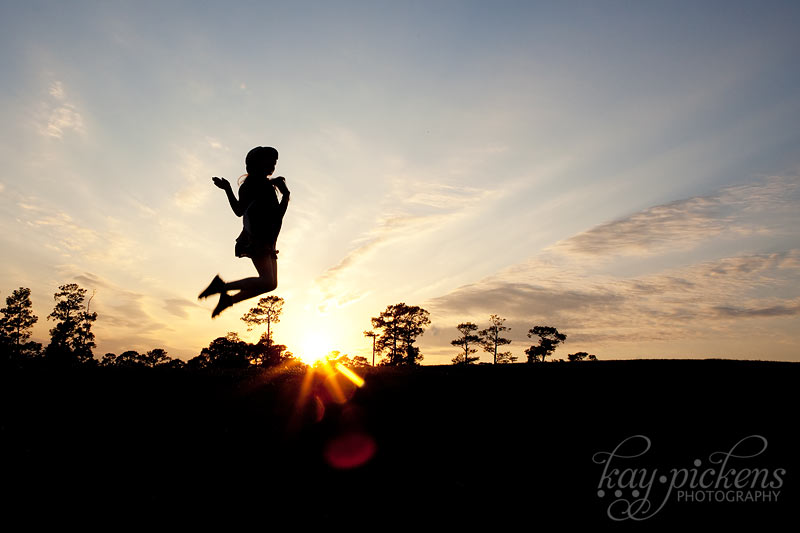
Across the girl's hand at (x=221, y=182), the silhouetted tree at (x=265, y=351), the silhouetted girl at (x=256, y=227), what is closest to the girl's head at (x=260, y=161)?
the silhouetted girl at (x=256, y=227)

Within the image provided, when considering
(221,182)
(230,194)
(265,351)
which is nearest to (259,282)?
(230,194)

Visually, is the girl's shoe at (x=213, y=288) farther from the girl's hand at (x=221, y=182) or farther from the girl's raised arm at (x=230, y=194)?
the girl's hand at (x=221, y=182)

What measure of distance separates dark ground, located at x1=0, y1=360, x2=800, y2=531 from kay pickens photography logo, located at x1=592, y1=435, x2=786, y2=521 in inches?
3.1

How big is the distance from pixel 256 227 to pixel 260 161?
4.06ft

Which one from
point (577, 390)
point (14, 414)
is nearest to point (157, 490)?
point (14, 414)

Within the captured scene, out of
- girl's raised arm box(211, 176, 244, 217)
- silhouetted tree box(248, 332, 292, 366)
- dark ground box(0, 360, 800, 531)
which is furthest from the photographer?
silhouetted tree box(248, 332, 292, 366)

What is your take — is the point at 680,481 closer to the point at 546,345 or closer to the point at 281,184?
the point at 281,184

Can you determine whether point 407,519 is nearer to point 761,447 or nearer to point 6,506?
point 6,506

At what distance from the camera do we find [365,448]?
21.3 ft

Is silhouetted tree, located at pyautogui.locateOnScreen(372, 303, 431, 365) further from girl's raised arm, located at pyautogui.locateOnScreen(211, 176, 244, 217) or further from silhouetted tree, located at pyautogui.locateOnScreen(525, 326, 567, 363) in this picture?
girl's raised arm, located at pyautogui.locateOnScreen(211, 176, 244, 217)

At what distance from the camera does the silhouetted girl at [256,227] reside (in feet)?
26.9

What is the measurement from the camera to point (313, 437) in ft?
22.4

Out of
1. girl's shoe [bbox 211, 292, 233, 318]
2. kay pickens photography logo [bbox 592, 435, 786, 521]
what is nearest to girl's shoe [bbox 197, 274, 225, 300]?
girl's shoe [bbox 211, 292, 233, 318]

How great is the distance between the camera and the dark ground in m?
5.00
